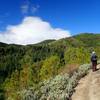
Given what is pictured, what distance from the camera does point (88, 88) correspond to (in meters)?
27.8

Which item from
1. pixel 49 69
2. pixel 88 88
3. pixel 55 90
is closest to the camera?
pixel 88 88

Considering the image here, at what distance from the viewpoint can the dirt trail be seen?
25.2 meters

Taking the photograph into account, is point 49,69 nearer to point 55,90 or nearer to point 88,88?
point 55,90

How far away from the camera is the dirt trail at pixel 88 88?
25203 millimetres

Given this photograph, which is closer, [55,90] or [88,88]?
[88,88]

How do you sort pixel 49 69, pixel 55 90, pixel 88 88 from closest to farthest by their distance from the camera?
pixel 88 88
pixel 55 90
pixel 49 69

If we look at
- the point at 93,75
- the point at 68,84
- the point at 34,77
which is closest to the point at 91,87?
the point at 68,84

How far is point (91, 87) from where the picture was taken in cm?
2784

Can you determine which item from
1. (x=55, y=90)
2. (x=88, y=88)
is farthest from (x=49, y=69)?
(x=88, y=88)

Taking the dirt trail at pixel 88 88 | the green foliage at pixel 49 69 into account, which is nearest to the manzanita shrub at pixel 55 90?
the dirt trail at pixel 88 88

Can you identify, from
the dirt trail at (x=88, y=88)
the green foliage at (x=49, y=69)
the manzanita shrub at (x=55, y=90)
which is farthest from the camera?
the green foliage at (x=49, y=69)

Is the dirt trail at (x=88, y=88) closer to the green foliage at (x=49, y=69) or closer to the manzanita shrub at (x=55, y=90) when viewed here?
the manzanita shrub at (x=55, y=90)

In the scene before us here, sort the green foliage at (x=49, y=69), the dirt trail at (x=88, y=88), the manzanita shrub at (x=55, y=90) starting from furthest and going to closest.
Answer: the green foliage at (x=49, y=69) → the manzanita shrub at (x=55, y=90) → the dirt trail at (x=88, y=88)

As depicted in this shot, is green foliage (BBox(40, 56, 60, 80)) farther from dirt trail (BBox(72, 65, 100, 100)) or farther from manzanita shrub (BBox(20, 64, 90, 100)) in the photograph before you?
dirt trail (BBox(72, 65, 100, 100))
